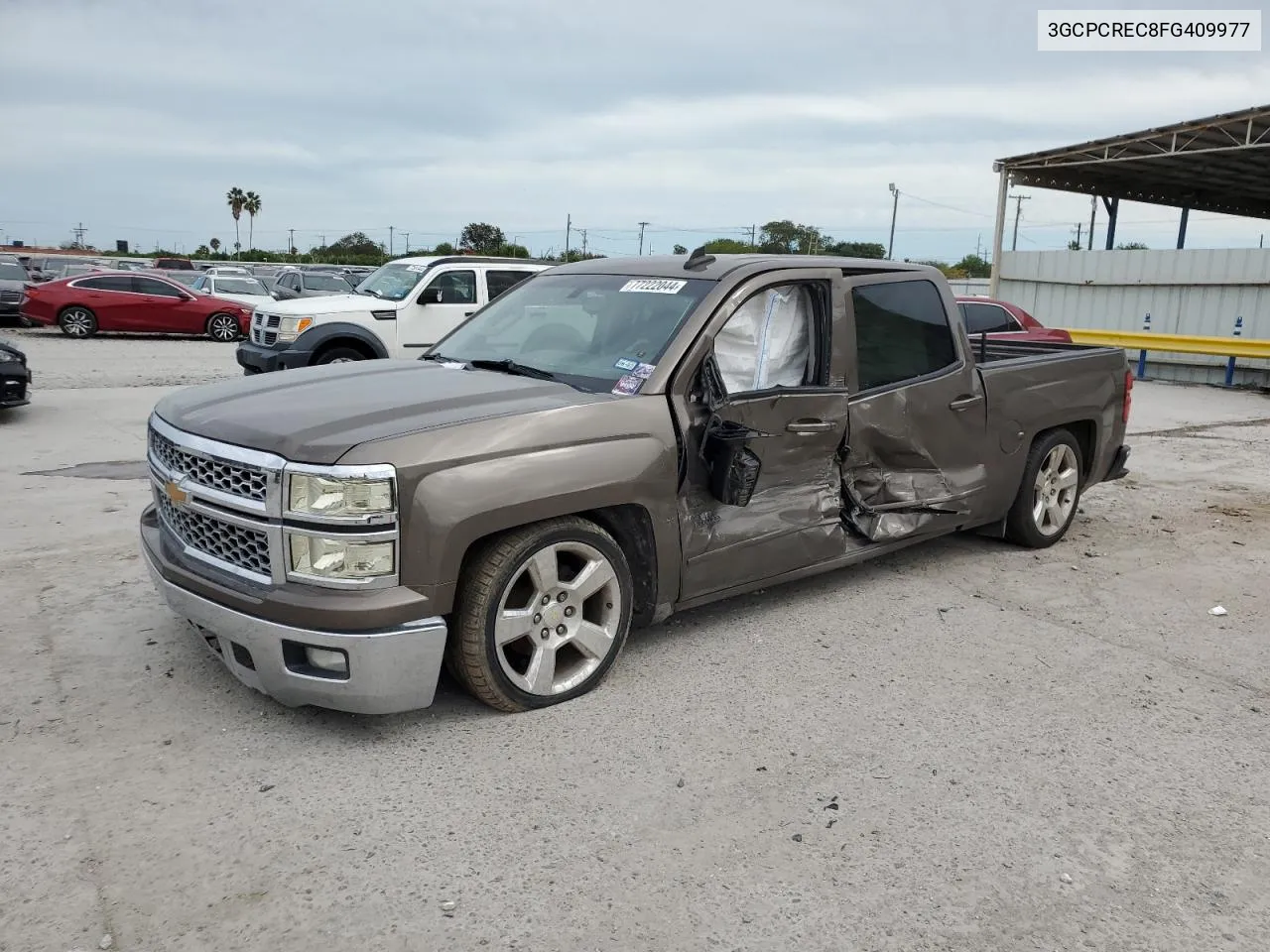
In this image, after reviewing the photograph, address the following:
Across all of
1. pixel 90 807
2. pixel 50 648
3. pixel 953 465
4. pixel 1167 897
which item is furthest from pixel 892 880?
pixel 50 648

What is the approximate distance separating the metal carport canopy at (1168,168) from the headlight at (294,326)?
1733 cm

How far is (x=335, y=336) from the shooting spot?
477 inches

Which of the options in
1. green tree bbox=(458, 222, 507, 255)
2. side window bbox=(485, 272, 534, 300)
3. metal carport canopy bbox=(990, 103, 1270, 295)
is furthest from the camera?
green tree bbox=(458, 222, 507, 255)

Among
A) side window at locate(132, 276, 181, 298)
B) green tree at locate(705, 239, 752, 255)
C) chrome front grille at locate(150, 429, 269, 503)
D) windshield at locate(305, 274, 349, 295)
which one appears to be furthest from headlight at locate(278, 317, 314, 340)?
windshield at locate(305, 274, 349, 295)

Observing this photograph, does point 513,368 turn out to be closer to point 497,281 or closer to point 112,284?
point 497,281

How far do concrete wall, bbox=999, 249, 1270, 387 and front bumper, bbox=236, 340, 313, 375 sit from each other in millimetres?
17854

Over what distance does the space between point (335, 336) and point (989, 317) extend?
8729 mm

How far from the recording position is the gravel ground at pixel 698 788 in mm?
2828

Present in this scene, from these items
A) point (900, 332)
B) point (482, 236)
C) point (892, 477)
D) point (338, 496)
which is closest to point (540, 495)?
point (338, 496)

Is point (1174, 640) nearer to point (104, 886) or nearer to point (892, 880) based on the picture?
point (892, 880)

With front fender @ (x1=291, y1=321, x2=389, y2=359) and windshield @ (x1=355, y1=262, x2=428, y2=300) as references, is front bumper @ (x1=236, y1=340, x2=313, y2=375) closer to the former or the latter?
front fender @ (x1=291, y1=321, x2=389, y2=359)

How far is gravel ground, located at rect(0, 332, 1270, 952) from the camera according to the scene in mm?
2828

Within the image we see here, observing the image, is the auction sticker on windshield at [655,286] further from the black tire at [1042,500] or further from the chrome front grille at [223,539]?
the black tire at [1042,500]

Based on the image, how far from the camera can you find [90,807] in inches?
130
